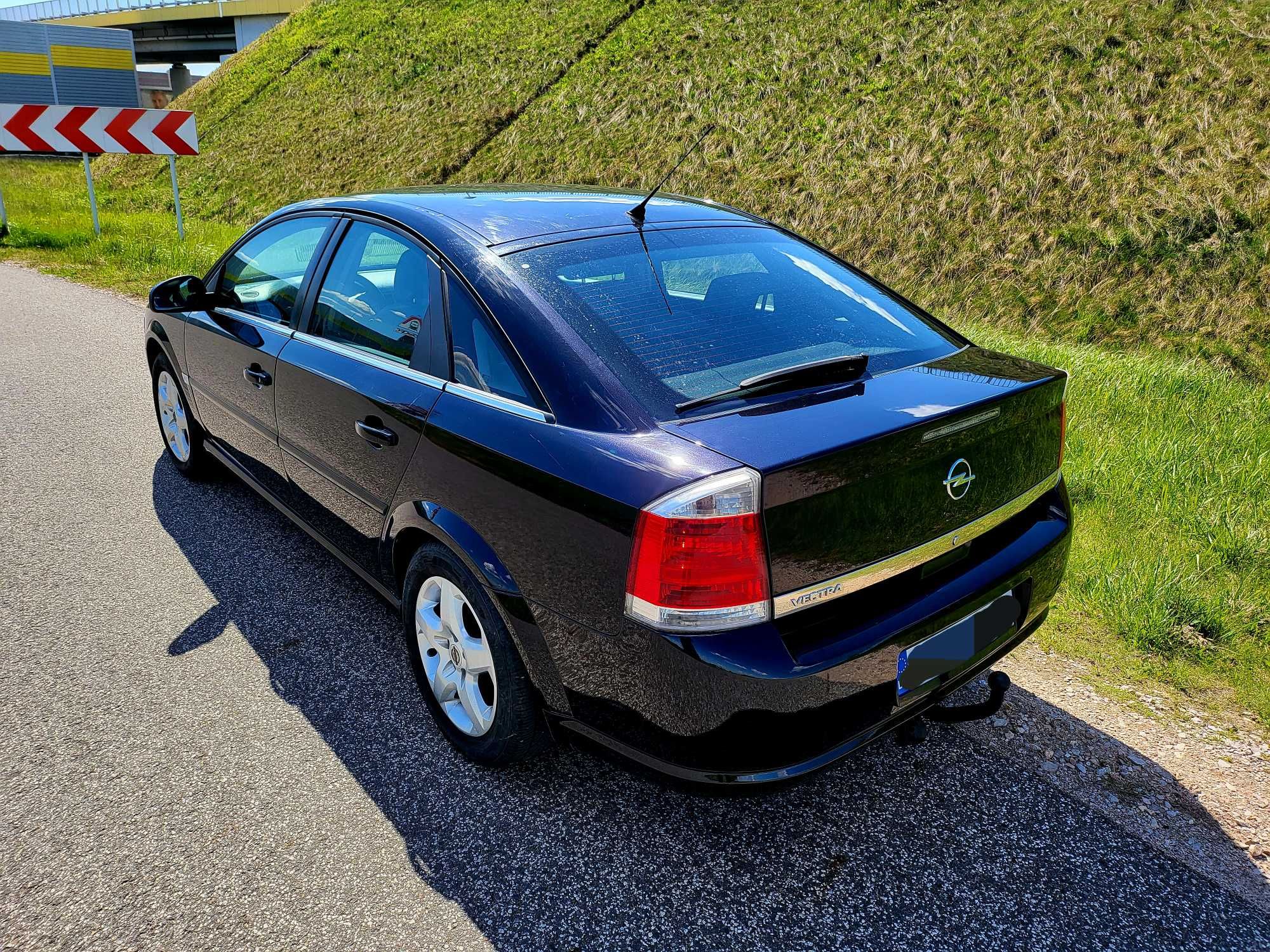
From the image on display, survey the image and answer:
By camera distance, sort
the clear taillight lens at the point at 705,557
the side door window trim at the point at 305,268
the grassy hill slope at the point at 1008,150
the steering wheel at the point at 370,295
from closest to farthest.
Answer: the clear taillight lens at the point at 705,557 → the steering wheel at the point at 370,295 → the side door window trim at the point at 305,268 → the grassy hill slope at the point at 1008,150

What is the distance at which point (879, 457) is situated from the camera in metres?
1.97

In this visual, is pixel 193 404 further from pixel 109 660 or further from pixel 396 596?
pixel 396 596

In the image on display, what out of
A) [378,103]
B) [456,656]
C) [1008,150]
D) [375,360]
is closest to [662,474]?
[456,656]

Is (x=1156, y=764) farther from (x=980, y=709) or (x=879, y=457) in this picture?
(x=879, y=457)

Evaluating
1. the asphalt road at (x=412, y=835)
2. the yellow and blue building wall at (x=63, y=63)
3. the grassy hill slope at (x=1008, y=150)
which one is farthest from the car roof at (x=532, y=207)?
the yellow and blue building wall at (x=63, y=63)

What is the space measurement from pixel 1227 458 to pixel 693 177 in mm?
10610

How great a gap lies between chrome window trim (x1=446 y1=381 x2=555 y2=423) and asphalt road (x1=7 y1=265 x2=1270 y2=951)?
1024 mm

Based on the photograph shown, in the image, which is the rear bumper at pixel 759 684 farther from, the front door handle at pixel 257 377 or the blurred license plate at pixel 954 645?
the front door handle at pixel 257 377

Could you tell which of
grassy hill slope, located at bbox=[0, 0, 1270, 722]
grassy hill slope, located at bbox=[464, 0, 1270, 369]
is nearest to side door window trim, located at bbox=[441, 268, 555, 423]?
grassy hill slope, located at bbox=[0, 0, 1270, 722]

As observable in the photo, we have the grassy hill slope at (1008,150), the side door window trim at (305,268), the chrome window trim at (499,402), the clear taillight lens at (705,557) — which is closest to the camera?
the clear taillight lens at (705,557)

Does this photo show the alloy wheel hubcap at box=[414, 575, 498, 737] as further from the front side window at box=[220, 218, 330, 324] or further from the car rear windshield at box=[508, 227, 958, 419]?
the front side window at box=[220, 218, 330, 324]

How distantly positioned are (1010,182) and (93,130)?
39.0 feet

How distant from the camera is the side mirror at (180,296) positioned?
387 cm

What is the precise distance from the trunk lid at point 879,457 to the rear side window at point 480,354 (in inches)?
20.0
